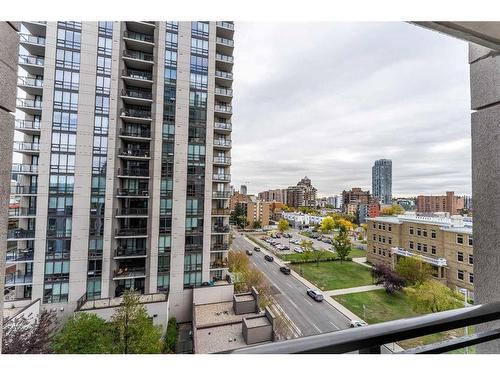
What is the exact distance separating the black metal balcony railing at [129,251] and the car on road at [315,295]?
5596 millimetres

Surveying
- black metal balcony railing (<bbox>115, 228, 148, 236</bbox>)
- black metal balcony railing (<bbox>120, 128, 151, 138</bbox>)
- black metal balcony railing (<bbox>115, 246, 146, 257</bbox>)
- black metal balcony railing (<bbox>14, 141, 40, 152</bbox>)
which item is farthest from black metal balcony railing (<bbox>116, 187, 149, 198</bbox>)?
black metal balcony railing (<bbox>14, 141, 40, 152</bbox>)

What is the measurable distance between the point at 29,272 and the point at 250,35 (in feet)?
30.0

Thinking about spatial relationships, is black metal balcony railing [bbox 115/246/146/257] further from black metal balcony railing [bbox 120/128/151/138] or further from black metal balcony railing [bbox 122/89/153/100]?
black metal balcony railing [bbox 122/89/153/100]

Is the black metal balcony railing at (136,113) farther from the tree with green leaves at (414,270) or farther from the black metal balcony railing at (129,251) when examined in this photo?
the tree with green leaves at (414,270)

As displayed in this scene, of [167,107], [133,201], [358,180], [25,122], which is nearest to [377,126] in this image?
[358,180]

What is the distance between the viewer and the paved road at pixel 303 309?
19.6 feet

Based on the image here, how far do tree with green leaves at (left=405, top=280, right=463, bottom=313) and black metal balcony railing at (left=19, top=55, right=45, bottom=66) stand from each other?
12897 millimetres

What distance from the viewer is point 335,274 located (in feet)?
31.6

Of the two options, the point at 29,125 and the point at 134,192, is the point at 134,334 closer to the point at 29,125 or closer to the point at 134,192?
the point at 134,192

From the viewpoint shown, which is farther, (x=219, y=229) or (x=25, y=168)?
(x=219, y=229)

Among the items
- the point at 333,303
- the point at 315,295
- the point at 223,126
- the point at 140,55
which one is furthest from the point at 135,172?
the point at 333,303

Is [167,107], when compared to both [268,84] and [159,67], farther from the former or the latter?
[268,84]

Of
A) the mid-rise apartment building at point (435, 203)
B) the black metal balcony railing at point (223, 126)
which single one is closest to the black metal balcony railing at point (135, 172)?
the black metal balcony railing at point (223, 126)

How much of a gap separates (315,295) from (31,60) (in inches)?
454
